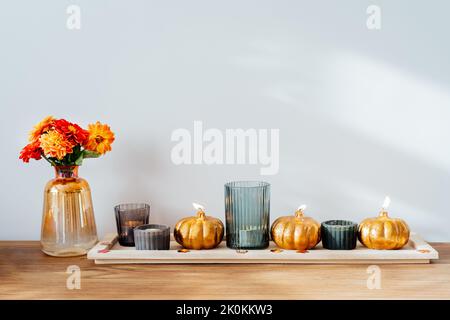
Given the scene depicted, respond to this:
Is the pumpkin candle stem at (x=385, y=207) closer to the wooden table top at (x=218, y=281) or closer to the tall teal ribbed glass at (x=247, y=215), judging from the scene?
the wooden table top at (x=218, y=281)

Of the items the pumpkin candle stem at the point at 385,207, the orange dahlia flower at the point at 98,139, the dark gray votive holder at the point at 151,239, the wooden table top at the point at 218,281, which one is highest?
the orange dahlia flower at the point at 98,139

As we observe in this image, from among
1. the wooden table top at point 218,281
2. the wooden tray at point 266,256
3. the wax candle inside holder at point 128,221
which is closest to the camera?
the wooden table top at point 218,281

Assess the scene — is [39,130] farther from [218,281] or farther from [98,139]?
[218,281]

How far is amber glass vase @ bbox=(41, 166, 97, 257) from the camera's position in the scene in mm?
1442

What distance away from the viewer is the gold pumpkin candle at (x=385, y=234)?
54.1 inches

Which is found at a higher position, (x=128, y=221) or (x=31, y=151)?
(x=31, y=151)

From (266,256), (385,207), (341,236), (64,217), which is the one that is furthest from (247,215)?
(64,217)

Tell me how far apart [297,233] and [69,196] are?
52 centimetres

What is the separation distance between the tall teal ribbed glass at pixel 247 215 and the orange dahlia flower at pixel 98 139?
293 mm

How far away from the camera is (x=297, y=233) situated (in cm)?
138

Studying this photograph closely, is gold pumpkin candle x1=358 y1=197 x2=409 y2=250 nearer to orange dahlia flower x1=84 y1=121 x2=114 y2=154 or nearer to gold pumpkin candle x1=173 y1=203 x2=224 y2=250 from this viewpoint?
gold pumpkin candle x1=173 y1=203 x2=224 y2=250

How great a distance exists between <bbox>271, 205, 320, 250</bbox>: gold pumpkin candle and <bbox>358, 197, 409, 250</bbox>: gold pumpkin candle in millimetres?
110

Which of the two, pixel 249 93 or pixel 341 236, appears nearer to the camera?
pixel 341 236

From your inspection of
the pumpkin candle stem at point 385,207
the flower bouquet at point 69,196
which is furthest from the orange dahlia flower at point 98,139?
the pumpkin candle stem at point 385,207
